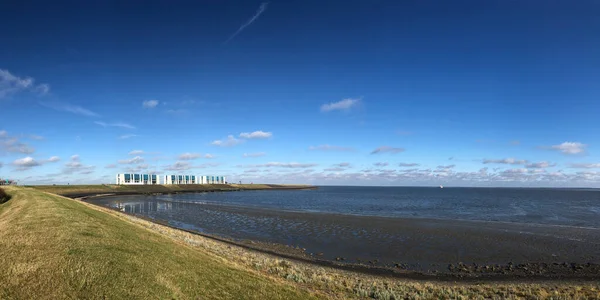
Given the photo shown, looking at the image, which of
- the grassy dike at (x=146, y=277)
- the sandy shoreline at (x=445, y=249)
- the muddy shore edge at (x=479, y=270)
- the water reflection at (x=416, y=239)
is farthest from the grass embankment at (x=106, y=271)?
the water reflection at (x=416, y=239)

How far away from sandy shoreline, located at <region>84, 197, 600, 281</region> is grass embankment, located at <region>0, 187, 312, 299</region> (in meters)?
11.5

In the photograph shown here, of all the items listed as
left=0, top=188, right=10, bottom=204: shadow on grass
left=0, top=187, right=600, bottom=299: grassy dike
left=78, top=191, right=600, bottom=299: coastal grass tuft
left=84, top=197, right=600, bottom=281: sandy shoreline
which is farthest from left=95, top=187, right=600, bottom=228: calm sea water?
left=0, top=187, right=600, bottom=299: grassy dike

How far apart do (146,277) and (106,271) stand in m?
1.32

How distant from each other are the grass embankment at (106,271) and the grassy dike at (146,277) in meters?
0.02

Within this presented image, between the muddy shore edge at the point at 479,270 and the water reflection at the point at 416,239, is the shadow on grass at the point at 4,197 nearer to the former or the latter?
the water reflection at the point at 416,239

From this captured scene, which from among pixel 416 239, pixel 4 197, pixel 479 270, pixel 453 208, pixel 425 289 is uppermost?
pixel 4 197

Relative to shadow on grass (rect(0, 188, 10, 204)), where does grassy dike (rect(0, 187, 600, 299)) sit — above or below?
below

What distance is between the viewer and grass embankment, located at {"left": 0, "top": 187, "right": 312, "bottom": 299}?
30.6 ft

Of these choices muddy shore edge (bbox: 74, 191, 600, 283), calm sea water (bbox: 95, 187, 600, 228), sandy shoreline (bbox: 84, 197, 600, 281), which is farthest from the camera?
calm sea water (bbox: 95, 187, 600, 228)

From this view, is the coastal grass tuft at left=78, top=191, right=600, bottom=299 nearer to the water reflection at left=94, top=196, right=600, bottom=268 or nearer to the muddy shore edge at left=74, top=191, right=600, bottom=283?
the muddy shore edge at left=74, top=191, right=600, bottom=283

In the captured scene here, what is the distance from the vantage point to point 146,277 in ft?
37.1

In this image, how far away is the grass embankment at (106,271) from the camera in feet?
30.6

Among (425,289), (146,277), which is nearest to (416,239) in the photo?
(425,289)

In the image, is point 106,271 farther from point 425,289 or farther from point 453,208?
point 453,208
